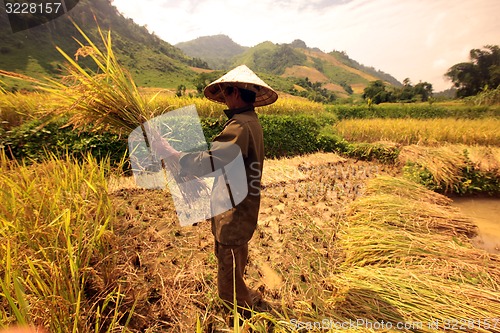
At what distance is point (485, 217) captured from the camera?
4.07 meters

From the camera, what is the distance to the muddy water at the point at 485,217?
324cm

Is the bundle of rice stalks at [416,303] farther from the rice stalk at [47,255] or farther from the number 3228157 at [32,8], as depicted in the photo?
the number 3228157 at [32,8]

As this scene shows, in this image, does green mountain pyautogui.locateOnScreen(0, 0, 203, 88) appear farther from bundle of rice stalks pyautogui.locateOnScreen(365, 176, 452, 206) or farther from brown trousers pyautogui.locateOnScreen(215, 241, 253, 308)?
brown trousers pyautogui.locateOnScreen(215, 241, 253, 308)

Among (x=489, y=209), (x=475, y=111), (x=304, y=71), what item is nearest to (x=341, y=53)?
(x=304, y=71)

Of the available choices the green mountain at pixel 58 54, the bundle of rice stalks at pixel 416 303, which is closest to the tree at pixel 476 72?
A: the bundle of rice stalks at pixel 416 303

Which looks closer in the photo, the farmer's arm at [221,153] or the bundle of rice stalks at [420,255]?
the farmer's arm at [221,153]

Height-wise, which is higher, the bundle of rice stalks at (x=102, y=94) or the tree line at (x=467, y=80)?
the tree line at (x=467, y=80)

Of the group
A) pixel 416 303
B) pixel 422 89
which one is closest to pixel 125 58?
pixel 422 89

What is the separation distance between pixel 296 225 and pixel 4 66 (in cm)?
4905

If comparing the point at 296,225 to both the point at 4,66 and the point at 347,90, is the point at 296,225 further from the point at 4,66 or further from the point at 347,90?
the point at 347,90

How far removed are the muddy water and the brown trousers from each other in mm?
3621

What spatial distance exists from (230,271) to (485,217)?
199 inches

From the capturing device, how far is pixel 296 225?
306cm

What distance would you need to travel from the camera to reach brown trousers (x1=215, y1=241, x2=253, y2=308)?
1533mm
